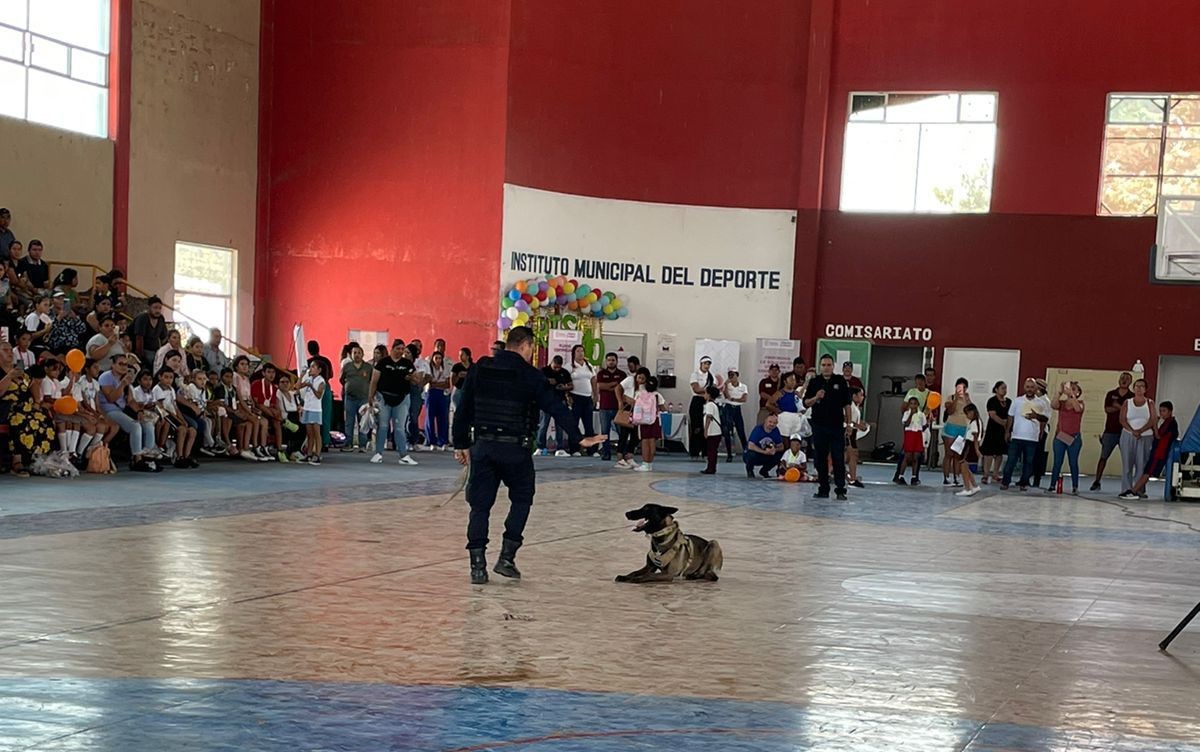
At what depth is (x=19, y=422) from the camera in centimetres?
1669

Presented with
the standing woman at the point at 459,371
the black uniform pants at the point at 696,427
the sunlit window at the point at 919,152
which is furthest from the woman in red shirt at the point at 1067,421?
the standing woman at the point at 459,371

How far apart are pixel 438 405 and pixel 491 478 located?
52.7 ft

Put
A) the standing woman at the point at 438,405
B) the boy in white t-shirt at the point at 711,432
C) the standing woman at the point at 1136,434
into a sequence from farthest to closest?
the standing woman at the point at 438,405, the boy in white t-shirt at the point at 711,432, the standing woman at the point at 1136,434

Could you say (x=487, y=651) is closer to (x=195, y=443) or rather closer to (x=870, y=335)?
(x=195, y=443)

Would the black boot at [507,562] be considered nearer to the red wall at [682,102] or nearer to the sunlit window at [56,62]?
the sunlit window at [56,62]

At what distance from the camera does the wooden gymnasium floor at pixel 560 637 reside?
239 inches

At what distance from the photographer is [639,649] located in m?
7.89

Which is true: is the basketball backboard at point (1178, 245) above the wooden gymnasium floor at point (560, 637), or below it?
above

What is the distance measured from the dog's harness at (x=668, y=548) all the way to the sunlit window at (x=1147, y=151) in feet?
64.4

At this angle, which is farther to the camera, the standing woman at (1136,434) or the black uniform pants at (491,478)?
the standing woman at (1136,434)

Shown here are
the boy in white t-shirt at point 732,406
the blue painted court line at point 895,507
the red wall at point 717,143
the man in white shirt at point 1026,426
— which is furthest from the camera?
the red wall at point 717,143

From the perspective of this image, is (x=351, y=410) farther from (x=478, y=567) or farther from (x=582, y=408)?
(x=478, y=567)

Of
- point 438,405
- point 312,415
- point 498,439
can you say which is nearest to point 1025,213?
point 438,405

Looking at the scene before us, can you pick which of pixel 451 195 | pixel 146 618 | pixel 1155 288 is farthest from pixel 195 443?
pixel 1155 288
